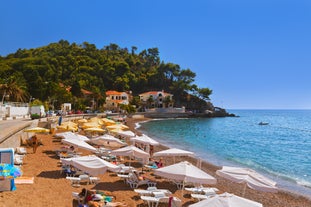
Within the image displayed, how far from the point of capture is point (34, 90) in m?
59.6

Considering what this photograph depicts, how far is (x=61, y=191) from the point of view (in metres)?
10.7

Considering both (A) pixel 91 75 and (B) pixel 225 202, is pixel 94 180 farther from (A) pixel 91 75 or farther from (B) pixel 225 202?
(A) pixel 91 75

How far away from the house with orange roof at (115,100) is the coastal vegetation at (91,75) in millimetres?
3637

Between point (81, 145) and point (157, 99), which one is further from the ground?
point (157, 99)

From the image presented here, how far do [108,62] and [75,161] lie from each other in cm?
9818

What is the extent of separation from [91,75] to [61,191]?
88742mm

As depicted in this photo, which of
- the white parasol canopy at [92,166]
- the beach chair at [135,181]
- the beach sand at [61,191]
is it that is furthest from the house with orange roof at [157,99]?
the white parasol canopy at [92,166]

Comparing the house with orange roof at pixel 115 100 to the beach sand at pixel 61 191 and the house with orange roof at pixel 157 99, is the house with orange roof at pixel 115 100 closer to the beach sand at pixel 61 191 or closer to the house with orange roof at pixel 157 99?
the house with orange roof at pixel 157 99

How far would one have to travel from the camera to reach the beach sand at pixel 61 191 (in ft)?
30.8

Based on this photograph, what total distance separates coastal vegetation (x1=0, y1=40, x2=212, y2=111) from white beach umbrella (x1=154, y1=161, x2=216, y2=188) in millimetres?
53340

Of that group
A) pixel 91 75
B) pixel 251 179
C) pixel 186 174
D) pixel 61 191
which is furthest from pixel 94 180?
pixel 91 75

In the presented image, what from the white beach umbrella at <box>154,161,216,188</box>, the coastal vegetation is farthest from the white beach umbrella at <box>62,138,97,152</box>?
the coastal vegetation

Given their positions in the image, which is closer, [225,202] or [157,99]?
[225,202]

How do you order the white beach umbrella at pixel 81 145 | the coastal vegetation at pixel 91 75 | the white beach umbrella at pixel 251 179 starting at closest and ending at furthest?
the white beach umbrella at pixel 251 179 < the white beach umbrella at pixel 81 145 < the coastal vegetation at pixel 91 75
